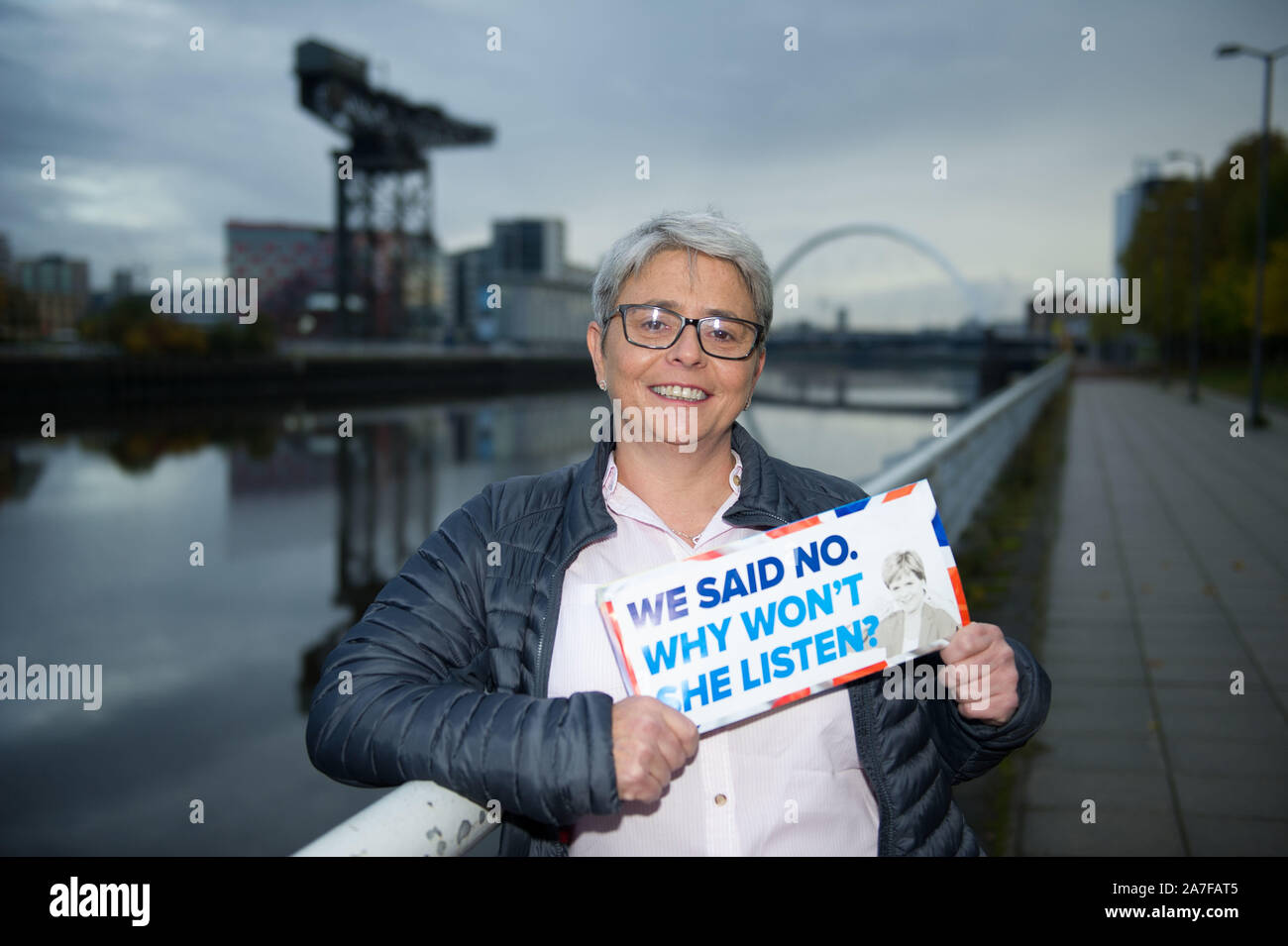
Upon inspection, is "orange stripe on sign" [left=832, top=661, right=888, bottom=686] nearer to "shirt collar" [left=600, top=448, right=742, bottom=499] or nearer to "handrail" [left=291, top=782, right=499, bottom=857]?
"shirt collar" [left=600, top=448, right=742, bottom=499]

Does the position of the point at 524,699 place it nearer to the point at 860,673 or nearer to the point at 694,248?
the point at 860,673

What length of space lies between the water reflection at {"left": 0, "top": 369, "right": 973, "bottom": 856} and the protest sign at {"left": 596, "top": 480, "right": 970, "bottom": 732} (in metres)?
5.40

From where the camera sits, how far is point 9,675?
10.2 metres

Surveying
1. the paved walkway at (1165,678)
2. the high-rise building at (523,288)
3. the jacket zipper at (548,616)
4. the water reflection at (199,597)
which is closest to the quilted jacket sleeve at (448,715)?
the jacket zipper at (548,616)

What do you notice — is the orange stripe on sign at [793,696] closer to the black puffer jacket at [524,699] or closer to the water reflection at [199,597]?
the black puffer jacket at [524,699]

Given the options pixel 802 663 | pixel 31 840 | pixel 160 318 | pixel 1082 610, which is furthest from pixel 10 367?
pixel 802 663

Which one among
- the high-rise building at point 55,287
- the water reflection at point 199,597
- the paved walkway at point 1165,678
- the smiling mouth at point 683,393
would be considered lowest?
the water reflection at point 199,597

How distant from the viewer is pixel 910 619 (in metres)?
1.67

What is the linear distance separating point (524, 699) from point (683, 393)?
73 cm

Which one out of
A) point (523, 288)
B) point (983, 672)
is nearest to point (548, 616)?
point (983, 672)

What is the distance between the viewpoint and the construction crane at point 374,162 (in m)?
62.8

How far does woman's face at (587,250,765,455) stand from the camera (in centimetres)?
187

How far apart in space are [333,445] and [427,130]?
45163mm

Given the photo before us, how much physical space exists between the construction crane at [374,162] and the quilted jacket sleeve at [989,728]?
66293 mm
